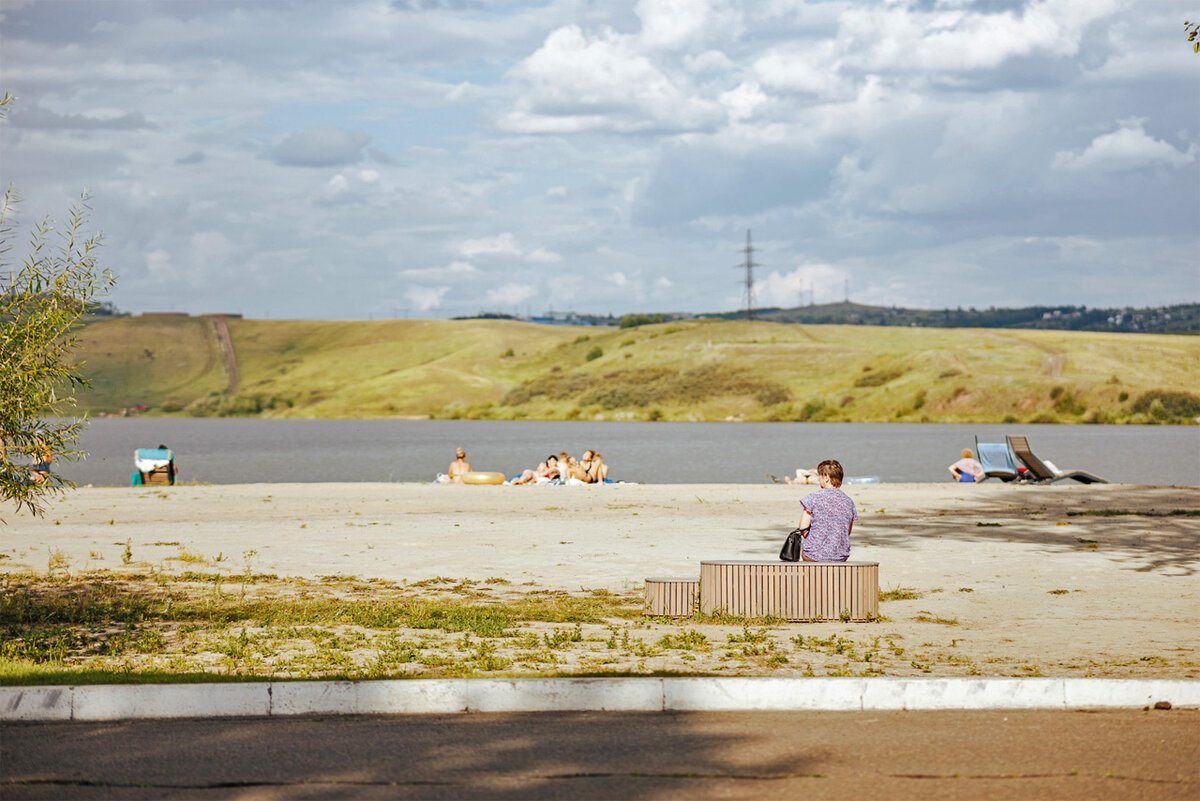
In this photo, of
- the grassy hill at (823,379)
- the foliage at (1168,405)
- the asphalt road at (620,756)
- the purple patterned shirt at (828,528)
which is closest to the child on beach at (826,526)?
the purple patterned shirt at (828,528)

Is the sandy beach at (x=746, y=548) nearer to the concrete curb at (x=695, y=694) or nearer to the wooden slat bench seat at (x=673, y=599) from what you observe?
the wooden slat bench seat at (x=673, y=599)

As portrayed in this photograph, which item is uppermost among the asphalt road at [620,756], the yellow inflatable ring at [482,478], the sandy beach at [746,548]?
the yellow inflatable ring at [482,478]

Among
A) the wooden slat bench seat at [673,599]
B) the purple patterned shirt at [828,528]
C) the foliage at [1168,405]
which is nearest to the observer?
the wooden slat bench seat at [673,599]

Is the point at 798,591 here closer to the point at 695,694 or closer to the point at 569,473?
the point at 695,694

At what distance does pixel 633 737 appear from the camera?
7.05 meters

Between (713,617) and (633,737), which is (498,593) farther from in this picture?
(633,737)

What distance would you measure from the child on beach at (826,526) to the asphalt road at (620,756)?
435 centimetres

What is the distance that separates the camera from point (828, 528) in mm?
11953

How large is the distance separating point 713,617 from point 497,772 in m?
5.30

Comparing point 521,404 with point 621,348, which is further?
Answer: point 621,348

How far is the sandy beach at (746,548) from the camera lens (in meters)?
10.3

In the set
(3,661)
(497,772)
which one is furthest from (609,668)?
(3,661)

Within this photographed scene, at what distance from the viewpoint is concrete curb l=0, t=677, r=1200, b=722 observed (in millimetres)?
7695

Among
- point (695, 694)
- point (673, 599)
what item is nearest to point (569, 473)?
point (673, 599)
